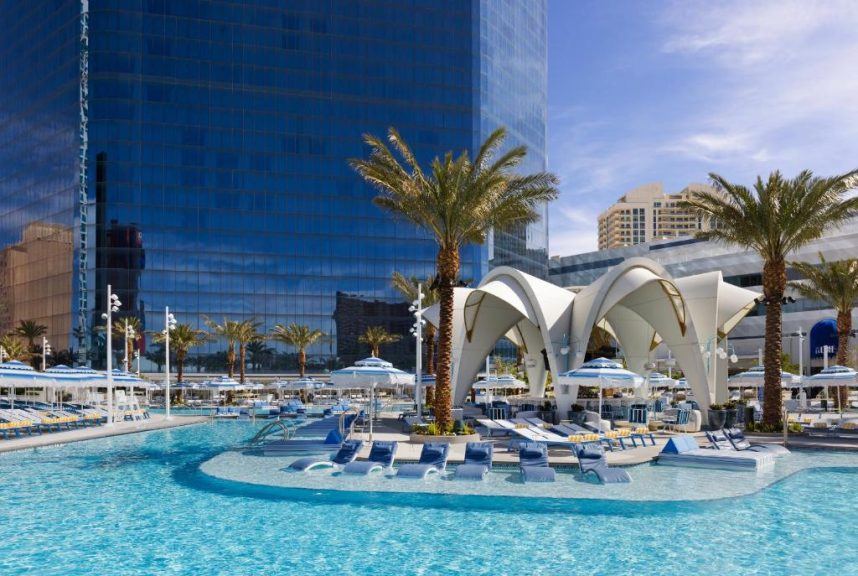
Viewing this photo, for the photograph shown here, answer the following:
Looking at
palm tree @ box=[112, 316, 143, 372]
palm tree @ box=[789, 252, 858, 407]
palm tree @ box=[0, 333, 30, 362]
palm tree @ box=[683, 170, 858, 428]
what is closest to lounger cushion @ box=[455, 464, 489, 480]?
palm tree @ box=[683, 170, 858, 428]

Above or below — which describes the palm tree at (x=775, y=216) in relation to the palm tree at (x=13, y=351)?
above

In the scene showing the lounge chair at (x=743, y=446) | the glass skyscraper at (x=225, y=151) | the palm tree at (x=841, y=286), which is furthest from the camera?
the glass skyscraper at (x=225, y=151)

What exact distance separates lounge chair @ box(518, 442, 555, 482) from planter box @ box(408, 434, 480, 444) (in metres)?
5.20

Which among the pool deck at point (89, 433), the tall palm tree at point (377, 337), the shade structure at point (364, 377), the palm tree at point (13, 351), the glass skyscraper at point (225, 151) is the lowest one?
the pool deck at point (89, 433)

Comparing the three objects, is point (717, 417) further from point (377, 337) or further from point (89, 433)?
point (377, 337)

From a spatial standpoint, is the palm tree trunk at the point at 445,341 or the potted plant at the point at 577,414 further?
the potted plant at the point at 577,414

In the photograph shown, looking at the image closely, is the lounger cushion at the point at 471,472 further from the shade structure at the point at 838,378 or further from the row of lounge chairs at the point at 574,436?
the shade structure at the point at 838,378

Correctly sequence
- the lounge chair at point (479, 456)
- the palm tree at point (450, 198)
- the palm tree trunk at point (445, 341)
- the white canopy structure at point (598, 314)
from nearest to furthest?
the lounge chair at point (479, 456) < the palm tree trunk at point (445, 341) < the palm tree at point (450, 198) < the white canopy structure at point (598, 314)

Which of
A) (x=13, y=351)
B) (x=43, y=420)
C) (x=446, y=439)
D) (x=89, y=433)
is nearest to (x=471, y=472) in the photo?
(x=446, y=439)

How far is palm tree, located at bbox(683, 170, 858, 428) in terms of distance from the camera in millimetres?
27016

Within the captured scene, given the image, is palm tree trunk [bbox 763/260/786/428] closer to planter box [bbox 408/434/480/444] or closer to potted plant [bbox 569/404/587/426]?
potted plant [bbox 569/404/587/426]

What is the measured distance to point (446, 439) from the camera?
24.1 meters

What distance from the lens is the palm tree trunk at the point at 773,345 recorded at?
28109 millimetres

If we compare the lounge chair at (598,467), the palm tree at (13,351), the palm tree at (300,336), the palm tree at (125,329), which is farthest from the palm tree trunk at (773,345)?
the palm tree at (13,351)
